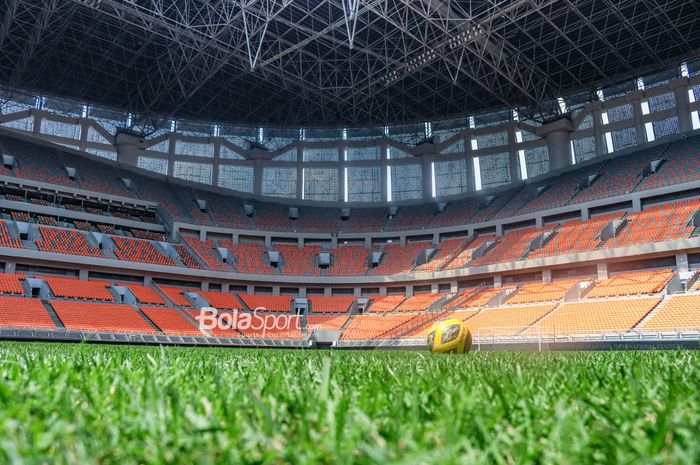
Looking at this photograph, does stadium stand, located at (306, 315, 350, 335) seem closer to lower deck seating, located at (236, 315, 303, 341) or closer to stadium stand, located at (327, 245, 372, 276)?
lower deck seating, located at (236, 315, 303, 341)

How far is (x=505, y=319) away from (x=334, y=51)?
72.1ft

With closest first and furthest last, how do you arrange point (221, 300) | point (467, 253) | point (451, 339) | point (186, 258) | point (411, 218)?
point (451, 339) < point (221, 300) < point (186, 258) < point (467, 253) < point (411, 218)

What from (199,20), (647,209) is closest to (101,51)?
(199,20)

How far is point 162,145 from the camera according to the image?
51.0 m

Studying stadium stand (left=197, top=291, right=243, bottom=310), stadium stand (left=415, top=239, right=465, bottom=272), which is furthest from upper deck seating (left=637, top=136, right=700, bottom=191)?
stadium stand (left=197, top=291, right=243, bottom=310)

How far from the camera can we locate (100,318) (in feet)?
108

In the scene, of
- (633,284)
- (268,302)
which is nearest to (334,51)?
(268,302)

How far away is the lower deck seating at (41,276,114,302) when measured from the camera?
3475 cm

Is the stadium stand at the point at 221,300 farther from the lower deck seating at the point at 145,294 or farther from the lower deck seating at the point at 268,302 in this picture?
the lower deck seating at the point at 145,294

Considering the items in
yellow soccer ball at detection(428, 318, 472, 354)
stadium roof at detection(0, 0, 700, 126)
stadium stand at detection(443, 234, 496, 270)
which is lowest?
yellow soccer ball at detection(428, 318, 472, 354)

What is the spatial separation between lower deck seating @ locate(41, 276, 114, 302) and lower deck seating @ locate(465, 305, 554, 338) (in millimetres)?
25011

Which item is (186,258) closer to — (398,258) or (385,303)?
(385,303)

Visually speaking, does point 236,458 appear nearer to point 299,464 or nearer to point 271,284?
point 299,464

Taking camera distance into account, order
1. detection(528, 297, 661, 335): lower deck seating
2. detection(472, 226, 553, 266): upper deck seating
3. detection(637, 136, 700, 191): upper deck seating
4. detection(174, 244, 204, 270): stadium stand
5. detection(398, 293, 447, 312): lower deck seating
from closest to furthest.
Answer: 1. detection(528, 297, 661, 335): lower deck seating
2. detection(637, 136, 700, 191): upper deck seating
3. detection(472, 226, 553, 266): upper deck seating
4. detection(398, 293, 447, 312): lower deck seating
5. detection(174, 244, 204, 270): stadium stand
